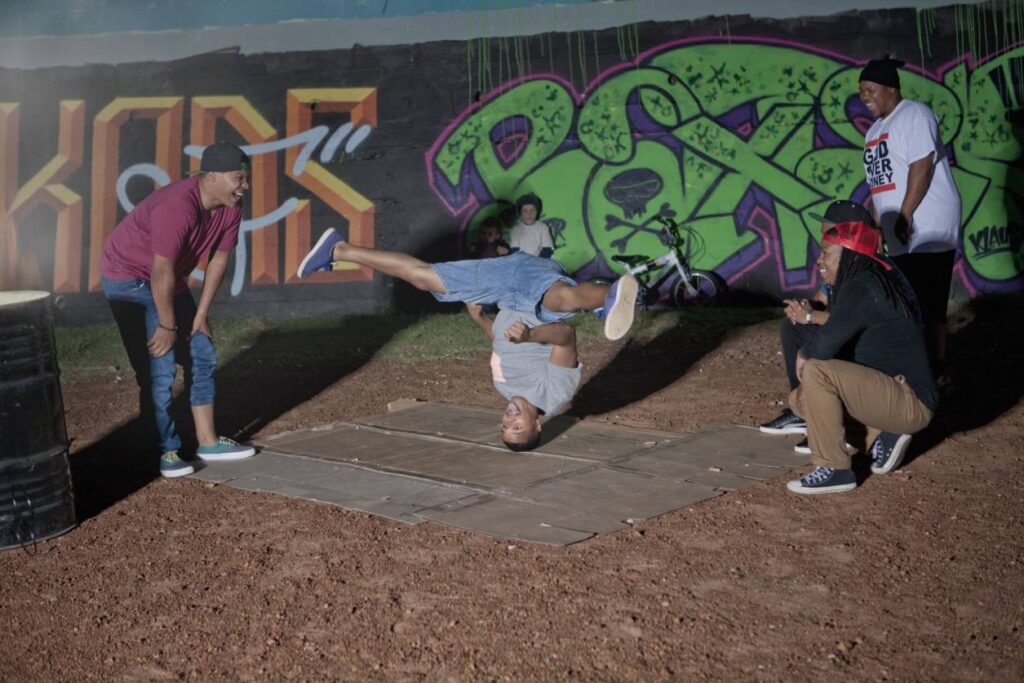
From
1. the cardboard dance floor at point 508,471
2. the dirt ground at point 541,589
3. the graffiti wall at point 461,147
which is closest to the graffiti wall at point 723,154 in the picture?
the graffiti wall at point 461,147

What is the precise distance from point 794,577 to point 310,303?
9542 mm

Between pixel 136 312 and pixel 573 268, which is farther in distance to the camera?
pixel 573 268

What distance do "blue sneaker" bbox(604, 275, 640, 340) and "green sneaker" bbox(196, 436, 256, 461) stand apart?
242cm

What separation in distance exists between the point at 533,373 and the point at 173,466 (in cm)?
219

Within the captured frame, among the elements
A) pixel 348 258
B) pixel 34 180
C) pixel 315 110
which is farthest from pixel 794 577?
pixel 34 180

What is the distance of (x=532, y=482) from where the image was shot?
6035 mm

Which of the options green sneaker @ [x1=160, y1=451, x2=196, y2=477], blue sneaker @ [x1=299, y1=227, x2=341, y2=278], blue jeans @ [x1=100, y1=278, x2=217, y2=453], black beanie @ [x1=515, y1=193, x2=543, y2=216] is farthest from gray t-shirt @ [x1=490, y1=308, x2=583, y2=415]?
black beanie @ [x1=515, y1=193, x2=543, y2=216]

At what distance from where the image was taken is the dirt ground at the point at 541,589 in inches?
153

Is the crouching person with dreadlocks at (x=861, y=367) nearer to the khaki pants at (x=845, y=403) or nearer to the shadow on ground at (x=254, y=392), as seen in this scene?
the khaki pants at (x=845, y=403)

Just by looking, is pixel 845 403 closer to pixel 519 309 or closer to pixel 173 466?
pixel 519 309

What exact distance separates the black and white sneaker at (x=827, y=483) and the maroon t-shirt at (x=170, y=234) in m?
3.64

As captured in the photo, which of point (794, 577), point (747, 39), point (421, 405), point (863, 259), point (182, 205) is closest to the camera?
point (794, 577)

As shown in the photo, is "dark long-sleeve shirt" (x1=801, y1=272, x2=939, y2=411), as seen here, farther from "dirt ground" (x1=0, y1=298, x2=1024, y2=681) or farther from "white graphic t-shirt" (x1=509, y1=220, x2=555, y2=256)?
"white graphic t-shirt" (x1=509, y1=220, x2=555, y2=256)

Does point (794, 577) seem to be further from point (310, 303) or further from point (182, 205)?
point (310, 303)
